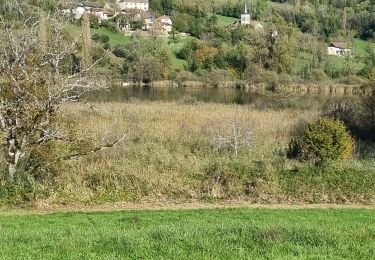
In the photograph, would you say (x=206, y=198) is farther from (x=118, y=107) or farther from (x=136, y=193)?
(x=118, y=107)

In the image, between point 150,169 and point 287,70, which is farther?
point 287,70

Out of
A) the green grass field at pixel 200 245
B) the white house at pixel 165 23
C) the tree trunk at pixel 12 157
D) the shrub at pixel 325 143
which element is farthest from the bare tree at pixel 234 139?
the white house at pixel 165 23

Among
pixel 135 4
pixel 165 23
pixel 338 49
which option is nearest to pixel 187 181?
pixel 338 49

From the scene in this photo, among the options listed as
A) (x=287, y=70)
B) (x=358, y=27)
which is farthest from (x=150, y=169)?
(x=358, y=27)

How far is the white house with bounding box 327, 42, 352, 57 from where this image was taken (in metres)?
107

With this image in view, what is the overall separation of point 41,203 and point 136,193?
2.73 metres

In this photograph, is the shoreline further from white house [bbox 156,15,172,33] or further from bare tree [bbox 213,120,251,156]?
white house [bbox 156,15,172,33]

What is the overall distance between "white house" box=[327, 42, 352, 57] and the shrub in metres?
90.4

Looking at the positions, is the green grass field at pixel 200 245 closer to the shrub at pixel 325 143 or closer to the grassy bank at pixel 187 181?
the grassy bank at pixel 187 181

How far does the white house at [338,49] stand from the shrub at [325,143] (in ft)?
297

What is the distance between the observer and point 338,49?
112m

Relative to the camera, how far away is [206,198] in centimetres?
1480

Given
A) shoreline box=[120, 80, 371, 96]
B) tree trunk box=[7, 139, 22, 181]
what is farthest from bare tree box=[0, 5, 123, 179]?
shoreline box=[120, 80, 371, 96]

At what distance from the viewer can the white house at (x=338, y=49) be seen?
106750 mm
